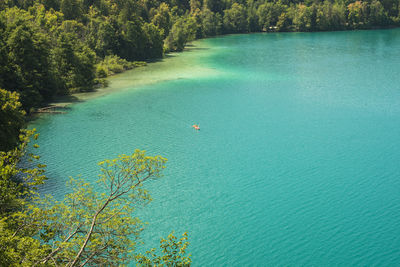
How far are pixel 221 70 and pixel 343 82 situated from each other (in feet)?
81.6

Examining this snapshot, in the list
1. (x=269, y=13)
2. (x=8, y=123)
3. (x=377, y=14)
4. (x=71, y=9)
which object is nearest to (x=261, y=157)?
(x=8, y=123)

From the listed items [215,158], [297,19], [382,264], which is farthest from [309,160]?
[297,19]

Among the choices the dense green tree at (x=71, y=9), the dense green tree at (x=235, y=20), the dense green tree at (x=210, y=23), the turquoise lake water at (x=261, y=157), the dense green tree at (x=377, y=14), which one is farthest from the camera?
the dense green tree at (x=235, y=20)

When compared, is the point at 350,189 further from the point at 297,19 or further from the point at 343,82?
the point at 297,19

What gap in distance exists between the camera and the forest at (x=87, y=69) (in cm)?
1530

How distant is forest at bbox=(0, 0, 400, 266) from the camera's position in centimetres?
1530

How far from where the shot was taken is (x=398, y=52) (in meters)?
90.1

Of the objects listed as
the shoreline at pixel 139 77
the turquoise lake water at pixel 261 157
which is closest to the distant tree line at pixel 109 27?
the shoreline at pixel 139 77

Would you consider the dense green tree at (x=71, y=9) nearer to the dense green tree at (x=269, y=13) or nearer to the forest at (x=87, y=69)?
the forest at (x=87, y=69)

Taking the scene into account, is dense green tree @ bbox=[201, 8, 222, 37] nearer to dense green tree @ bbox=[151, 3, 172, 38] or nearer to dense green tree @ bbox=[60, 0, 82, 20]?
dense green tree @ bbox=[151, 3, 172, 38]

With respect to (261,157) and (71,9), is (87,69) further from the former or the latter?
(71,9)

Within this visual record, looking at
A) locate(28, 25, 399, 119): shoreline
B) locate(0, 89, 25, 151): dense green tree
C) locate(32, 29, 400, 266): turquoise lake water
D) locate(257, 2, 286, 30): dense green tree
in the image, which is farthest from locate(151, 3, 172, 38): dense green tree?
locate(0, 89, 25, 151): dense green tree

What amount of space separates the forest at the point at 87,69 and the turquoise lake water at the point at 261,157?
3.24m

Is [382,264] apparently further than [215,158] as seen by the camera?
No
